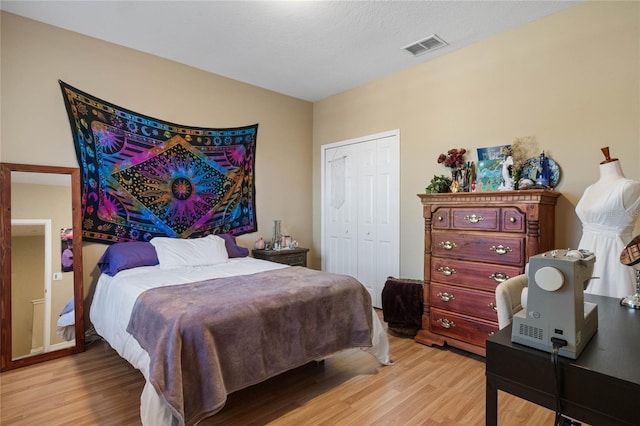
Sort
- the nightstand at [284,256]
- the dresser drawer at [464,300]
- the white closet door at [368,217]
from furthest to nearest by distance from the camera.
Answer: the white closet door at [368,217]
the nightstand at [284,256]
the dresser drawer at [464,300]

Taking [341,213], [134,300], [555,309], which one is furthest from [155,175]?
[555,309]

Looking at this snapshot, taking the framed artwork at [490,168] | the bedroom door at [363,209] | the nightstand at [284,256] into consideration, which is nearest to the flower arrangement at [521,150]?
the framed artwork at [490,168]

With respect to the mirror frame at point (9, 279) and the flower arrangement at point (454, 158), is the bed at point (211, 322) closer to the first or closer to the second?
the mirror frame at point (9, 279)

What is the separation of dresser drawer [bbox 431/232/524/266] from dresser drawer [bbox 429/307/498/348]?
504 mm

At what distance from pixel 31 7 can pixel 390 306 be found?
4017 mm

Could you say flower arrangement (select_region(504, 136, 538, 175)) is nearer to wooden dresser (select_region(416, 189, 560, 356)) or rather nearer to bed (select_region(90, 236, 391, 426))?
wooden dresser (select_region(416, 189, 560, 356))

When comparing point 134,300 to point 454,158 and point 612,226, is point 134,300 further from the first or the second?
point 612,226

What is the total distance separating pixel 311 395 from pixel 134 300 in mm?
1336

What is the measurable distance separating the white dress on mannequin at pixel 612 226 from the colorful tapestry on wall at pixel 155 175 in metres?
3.34

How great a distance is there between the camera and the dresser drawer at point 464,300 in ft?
8.44

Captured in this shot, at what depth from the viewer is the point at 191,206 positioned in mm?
3588

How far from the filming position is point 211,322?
1.74 meters

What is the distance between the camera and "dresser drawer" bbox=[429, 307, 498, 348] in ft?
8.51

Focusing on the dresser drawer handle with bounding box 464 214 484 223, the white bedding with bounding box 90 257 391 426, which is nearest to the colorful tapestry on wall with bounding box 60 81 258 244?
the white bedding with bounding box 90 257 391 426
